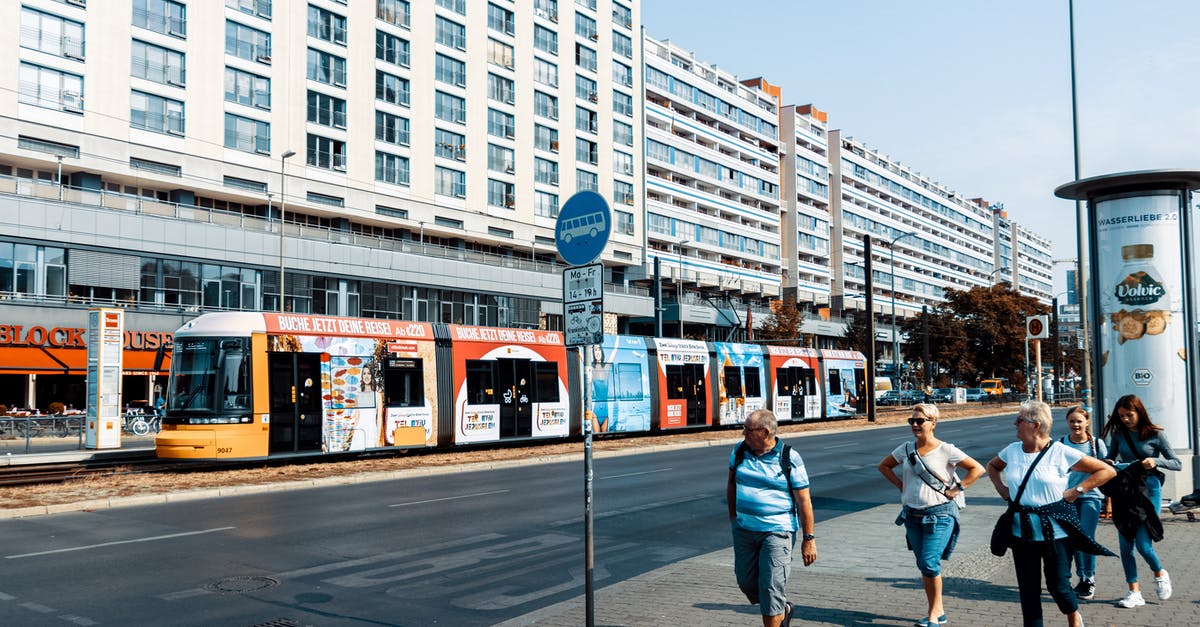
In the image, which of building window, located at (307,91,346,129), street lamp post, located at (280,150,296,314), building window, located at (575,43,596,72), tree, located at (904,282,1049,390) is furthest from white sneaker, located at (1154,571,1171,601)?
tree, located at (904,282,1049,390)

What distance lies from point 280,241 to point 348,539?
3755 cm

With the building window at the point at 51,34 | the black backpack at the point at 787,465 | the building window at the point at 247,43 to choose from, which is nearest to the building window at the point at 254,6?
the building window at the point at 247,43

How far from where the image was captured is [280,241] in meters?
45.7

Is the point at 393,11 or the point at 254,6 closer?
the point at 254,6

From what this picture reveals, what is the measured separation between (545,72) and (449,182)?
12002 millimetres

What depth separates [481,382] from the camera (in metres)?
23.8

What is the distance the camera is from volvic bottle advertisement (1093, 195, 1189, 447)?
37.5 feet

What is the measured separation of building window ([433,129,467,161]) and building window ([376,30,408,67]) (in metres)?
4.49

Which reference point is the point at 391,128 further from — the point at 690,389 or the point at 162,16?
the point at 690,389

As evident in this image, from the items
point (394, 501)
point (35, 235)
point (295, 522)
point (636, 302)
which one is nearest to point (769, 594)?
point (295, 522)

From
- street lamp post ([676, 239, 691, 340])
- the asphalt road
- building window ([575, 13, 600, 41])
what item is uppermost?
building window ([575, 13, 600, 41])

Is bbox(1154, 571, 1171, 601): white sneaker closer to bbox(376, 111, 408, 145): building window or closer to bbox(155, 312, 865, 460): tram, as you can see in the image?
bbox(155, 312, 865, 460): tram

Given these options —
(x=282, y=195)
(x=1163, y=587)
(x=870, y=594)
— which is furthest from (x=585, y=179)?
(x=1163, y=587)

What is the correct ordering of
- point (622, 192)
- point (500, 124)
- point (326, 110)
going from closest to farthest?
point (326, 110)
point (500, 124)
point (622, 192)
